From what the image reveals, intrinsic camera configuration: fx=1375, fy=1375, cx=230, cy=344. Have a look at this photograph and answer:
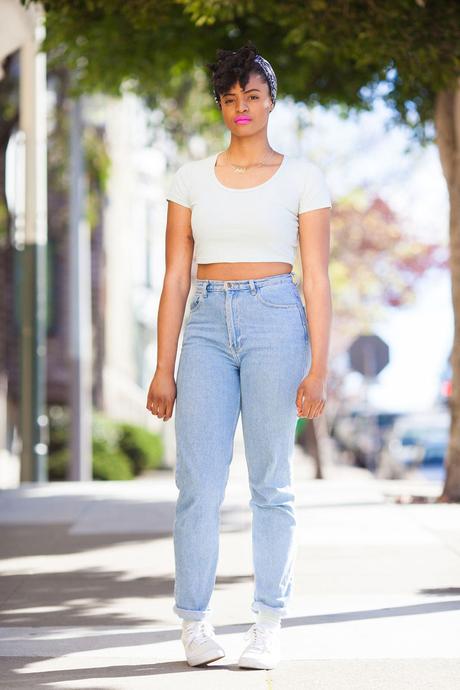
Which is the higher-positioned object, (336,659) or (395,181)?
(395,181)

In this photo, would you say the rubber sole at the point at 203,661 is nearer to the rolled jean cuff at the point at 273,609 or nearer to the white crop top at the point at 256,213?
the rolled jean cuff at the point at 273,609

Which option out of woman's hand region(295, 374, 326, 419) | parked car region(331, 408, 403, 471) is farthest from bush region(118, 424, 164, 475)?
woman's hand region(295, 374, 326, 419)

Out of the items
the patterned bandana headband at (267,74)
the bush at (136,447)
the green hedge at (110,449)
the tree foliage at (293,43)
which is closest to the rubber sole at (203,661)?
the patterned bandana headband at (267,74)

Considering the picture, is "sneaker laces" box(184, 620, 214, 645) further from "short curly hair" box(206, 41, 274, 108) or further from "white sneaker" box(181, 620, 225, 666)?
"short curly hair" box(206, 41, 274, 108)

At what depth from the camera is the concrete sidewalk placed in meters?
4.67

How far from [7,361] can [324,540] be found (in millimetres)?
19659

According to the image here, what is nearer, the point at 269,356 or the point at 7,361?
the point at 269,356

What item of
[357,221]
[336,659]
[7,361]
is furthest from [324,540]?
[357,221]

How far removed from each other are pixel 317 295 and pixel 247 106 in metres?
0.71

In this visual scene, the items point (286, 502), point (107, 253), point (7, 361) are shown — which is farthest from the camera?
point (107, 253)

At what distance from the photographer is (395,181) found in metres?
28.3

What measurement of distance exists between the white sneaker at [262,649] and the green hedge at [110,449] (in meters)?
16.9

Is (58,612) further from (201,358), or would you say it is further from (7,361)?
(7,361)

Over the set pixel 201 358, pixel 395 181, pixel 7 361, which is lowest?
pixel 7 361
